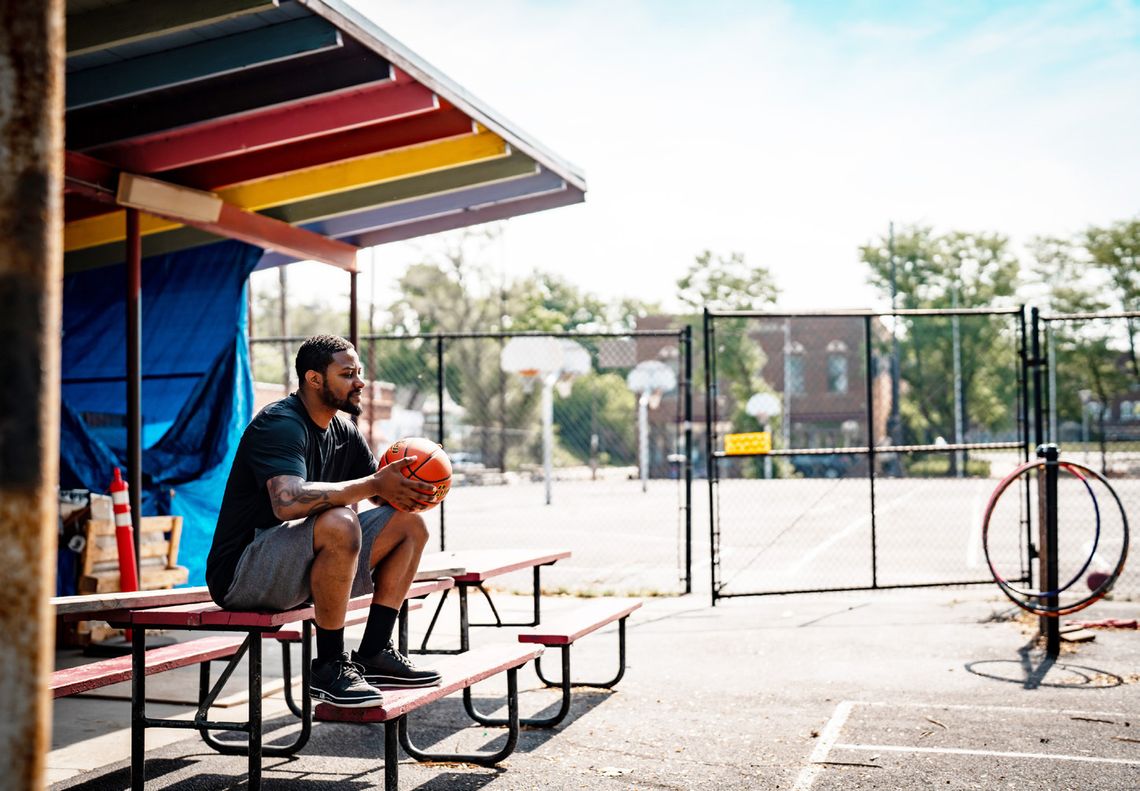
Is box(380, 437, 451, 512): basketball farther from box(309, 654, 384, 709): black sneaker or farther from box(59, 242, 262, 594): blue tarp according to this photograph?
box(59, 242, 262, 594): blue tarp

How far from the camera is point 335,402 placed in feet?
16.3

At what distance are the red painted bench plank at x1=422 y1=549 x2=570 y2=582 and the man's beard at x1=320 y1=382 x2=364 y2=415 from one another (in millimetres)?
1855

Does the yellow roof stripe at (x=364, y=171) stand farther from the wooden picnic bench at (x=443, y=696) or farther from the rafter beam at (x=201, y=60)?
the wooden picnic bench at (x=443, y=696)

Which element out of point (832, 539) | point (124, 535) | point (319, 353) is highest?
point (319, 353)

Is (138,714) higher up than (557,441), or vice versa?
(557,441)

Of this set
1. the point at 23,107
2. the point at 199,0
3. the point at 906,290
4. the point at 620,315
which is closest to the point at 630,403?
the point at 906,290

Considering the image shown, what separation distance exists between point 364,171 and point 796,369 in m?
54.7

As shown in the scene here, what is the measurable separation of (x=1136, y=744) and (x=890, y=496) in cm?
2455

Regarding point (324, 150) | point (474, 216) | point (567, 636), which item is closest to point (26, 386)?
point (567, 636)

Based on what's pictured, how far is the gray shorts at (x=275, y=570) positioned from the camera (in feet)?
14.8

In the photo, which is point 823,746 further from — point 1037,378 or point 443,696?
point 1037,378

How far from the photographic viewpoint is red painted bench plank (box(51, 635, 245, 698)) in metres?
4.62

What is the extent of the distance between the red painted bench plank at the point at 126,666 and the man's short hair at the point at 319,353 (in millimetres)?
1424

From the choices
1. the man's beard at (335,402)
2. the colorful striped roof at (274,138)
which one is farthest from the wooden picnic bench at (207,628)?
the colorful striped roof at (274,138)
